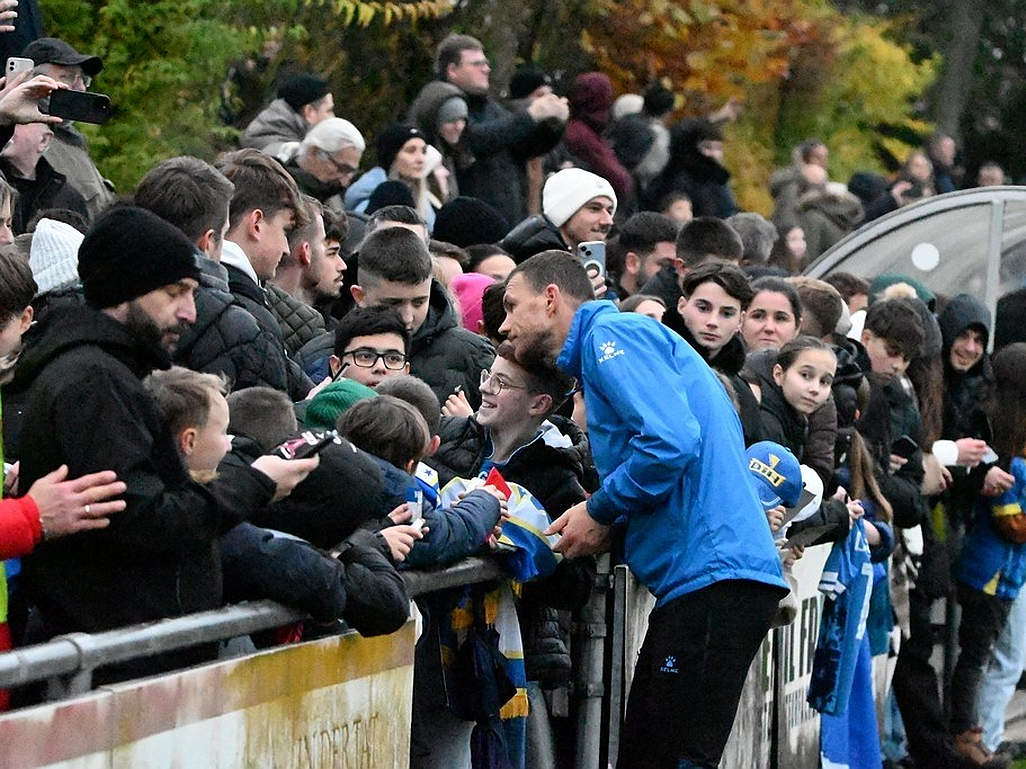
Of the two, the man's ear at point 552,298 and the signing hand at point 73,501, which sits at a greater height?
the man's ear at point 552,298

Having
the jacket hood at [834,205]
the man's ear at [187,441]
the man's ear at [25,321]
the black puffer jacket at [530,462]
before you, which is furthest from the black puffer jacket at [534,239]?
the jacket hood at [834,205]

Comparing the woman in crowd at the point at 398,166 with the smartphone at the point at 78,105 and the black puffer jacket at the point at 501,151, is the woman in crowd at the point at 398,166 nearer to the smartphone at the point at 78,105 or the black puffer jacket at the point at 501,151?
the black puffer jacket at the point at 501,151

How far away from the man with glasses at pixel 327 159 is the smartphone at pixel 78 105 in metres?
3.36

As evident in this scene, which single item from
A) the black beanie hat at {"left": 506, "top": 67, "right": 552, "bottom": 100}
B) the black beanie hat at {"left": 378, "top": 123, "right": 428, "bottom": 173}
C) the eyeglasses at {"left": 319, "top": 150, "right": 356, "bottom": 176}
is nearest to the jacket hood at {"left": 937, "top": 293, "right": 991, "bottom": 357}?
the black beanie hat at {"left": 378, "top": 123, "right": 428, "bottom": 173}

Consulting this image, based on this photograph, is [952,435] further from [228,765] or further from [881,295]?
[228,765]

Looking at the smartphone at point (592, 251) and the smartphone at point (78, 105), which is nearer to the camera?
the smartphone at point (78, 105)

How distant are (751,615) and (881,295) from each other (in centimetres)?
704

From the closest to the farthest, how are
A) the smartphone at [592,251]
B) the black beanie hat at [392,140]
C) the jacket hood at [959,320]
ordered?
the smartphone at [592,251], the black beanie hat at [392,140], the jacket hood at [959,320]

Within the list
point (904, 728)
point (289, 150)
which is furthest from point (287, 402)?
point (904, 728)

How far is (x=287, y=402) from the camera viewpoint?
20.4 ft

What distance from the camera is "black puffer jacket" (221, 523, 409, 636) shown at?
5.38 m

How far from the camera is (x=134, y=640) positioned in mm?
4602

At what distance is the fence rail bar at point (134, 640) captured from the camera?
13.9 feet

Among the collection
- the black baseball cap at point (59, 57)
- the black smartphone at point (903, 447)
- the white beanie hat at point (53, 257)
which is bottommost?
the black smartphone at point (903, 447)
